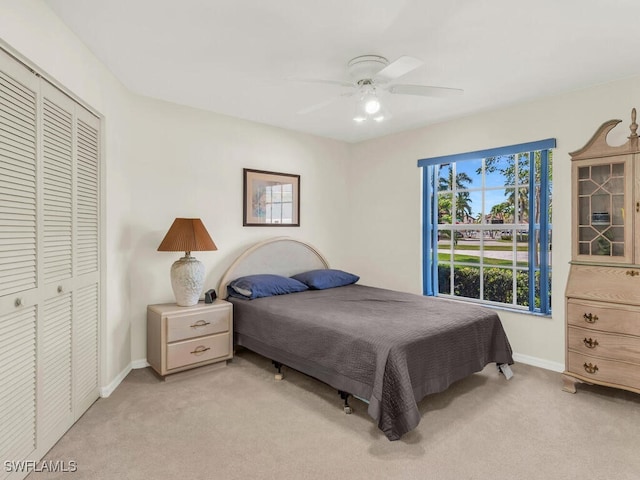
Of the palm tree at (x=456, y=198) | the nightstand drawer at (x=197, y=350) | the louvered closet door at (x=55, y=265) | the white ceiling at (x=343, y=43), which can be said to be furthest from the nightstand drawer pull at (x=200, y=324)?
the palm tree at (x=456, y=198)

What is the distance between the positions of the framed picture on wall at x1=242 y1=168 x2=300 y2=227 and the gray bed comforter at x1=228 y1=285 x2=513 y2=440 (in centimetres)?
101

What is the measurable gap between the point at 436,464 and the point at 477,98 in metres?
2.95

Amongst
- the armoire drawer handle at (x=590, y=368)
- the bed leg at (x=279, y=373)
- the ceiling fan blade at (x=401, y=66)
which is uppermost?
Result: the ceiling fan blade at (x=401, y=66)

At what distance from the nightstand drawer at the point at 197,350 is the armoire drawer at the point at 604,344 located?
2.87 m

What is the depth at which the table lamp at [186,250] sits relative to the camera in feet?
10.3

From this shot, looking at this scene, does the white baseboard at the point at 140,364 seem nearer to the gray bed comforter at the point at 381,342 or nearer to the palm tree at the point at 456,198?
the gray bed comforter at the point at 381,342

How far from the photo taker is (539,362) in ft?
11.2

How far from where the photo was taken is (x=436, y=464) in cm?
199

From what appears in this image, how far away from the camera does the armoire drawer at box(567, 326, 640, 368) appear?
2619 mm

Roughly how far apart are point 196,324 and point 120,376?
28.2 inches

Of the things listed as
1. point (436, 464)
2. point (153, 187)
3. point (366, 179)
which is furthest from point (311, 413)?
point (366, 179)

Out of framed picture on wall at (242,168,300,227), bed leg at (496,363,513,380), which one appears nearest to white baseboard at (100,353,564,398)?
bed leg at (496,363,513,380)

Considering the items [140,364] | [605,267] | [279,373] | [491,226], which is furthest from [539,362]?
[140,364]

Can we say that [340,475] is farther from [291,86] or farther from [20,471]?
[291,86]
